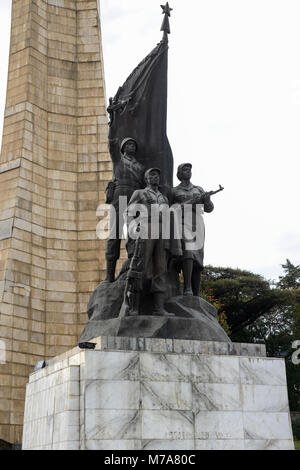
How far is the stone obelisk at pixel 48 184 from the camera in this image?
71.3 ft

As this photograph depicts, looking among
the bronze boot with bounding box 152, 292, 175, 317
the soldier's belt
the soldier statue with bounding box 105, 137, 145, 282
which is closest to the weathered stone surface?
the bronze boot with bounding box 152, 292, 175, 317

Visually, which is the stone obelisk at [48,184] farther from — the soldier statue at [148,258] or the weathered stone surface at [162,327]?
the soldier statue at [148,258]

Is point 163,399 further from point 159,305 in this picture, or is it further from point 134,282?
point 134,282

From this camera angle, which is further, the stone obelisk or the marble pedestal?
the stone obelisk

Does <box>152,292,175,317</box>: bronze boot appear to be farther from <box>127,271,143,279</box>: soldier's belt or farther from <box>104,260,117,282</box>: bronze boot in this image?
<box>104,260,117,282</box>: bronze boot

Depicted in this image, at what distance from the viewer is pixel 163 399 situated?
8125mm

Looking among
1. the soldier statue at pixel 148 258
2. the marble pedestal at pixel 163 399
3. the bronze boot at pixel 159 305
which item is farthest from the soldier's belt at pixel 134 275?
the marble pedestal at pixel 163 399

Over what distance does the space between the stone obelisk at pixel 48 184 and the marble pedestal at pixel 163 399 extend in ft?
42.7

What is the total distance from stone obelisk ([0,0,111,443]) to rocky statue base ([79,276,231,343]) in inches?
482

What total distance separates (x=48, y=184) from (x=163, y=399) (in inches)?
666

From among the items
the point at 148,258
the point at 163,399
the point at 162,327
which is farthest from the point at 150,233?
the point at 163,399

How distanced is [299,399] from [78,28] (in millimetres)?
21871

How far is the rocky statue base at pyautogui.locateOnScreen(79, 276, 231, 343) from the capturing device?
875 cm
